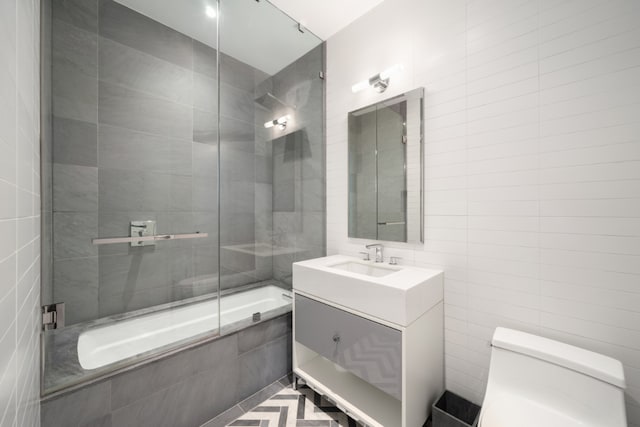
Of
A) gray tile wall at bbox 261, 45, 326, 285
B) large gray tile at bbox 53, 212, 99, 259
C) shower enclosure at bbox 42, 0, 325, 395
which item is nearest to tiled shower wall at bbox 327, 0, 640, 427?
gray tile wall at bbox 261, 45, 326, 285

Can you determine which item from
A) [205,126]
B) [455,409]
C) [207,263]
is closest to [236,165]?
[205,126]

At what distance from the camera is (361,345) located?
4.12 ft

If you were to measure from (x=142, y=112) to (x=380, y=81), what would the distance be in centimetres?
159

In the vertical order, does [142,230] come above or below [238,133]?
below

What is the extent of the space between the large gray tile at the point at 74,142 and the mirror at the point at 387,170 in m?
1.64

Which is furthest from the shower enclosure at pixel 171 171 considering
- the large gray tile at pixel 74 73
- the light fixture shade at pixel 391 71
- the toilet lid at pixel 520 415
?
the toilet lid at pixel 520 415

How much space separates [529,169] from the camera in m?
1.16

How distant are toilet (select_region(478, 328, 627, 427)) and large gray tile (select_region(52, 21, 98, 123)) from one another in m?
2.49

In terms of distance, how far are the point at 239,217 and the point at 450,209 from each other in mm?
1478

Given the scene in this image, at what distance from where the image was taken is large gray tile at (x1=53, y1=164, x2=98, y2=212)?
1.41 meters

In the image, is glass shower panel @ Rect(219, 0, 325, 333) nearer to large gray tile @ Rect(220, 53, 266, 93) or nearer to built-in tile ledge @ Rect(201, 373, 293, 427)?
large gray tile @ Rect(220, 53, 266, 93)

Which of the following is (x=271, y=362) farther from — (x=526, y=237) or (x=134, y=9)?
(x=134, y=9)

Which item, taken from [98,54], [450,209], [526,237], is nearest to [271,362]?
[450,209]

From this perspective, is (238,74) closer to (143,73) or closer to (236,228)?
(143,73)
